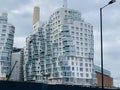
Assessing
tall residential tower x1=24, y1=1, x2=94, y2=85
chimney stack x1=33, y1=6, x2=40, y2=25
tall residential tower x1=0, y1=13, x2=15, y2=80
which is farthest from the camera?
chimney stack x1=33, y1=6, x2=40, y2=25

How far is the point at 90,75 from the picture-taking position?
15288 centimetres

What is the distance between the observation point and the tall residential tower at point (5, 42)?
168 meters

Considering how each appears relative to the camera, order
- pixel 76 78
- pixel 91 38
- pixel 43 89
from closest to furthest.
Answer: pixel 43 89 < pixel 76 78 < pixel 91 38

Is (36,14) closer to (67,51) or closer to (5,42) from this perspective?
(5,42)

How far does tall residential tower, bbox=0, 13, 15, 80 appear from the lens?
6599 inches

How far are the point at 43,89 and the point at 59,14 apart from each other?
12630 cm

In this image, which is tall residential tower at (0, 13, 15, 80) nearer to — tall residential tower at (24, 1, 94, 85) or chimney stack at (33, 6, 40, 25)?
tall residential tower at (24, 1, 94, 85)

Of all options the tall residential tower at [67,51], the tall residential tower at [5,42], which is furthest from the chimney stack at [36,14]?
the tall residential tower at [67,51]

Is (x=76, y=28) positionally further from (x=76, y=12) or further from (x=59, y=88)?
(x=59, y=88)

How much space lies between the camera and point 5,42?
169750mm

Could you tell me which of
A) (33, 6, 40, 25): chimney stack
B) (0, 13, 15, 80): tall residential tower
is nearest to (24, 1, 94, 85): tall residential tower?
(0, 13, 15, 80): tall residential tower

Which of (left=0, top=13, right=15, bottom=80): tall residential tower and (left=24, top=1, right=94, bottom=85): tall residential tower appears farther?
(left=0, top=13, right=15, bottom=80): tall residential tower

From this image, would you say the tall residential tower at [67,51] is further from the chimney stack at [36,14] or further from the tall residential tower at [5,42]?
the chimney stack at [36,14]

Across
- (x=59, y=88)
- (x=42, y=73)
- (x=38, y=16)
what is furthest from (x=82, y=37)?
(x=59, y=88)
